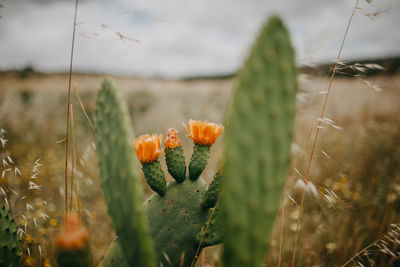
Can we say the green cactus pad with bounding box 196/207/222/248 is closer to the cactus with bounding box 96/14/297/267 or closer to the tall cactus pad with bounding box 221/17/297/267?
the cactus with bounding box 96/14/297/267

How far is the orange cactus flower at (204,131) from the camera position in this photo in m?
0.98

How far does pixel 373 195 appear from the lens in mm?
2219

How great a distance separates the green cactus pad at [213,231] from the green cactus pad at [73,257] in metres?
0.43

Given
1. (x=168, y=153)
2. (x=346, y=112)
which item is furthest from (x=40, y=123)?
(x=346, y=112)

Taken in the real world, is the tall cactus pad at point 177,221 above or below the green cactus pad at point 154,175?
below

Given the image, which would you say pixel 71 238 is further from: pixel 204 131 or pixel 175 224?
pixel 204 131

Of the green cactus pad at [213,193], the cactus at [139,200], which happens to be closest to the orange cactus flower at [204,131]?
the cactus at [139,200]

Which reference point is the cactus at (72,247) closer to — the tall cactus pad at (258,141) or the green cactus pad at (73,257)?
the green cactus pad at (73,257)

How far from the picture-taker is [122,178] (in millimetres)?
650

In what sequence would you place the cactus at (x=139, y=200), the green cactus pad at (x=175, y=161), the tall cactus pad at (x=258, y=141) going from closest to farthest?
the tall cactus pad at (x=258, y=141)
the cactus at (x=139, y=200)
the green cactus pad at (x=175, y=161)

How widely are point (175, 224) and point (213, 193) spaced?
0.22m

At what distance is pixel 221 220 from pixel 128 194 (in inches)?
15.7

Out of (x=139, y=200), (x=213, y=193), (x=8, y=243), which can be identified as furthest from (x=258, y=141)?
(x=8, y=243)

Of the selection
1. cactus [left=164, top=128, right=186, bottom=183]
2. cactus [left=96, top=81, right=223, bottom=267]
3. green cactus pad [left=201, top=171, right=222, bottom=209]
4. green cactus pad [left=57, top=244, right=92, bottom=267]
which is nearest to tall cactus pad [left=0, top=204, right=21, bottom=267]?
cactus [left=96, top=81, right=223, bottom=267]
